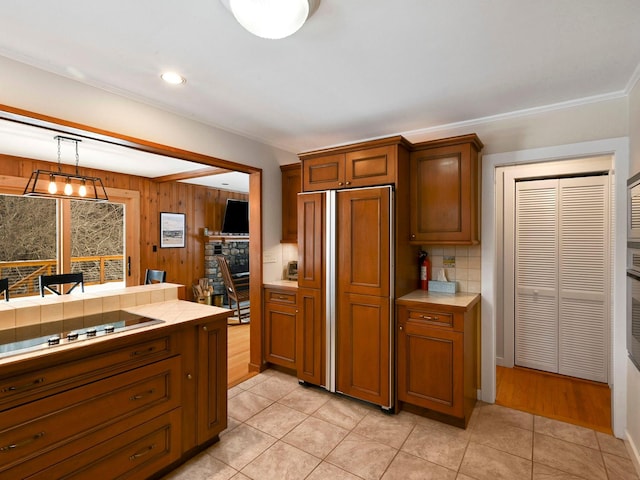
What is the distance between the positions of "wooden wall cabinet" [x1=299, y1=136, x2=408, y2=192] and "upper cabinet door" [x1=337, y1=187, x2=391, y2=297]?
0.11 meters

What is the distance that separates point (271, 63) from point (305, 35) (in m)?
0.37

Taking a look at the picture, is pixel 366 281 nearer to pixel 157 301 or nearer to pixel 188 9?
pixel 157 301

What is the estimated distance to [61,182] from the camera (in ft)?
14.3

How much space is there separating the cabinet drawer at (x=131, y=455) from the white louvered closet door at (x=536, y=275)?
3330 millimetres

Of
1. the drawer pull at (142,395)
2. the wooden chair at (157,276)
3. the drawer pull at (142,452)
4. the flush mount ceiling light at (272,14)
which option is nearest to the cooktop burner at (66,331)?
the drawer pull at (142,395)

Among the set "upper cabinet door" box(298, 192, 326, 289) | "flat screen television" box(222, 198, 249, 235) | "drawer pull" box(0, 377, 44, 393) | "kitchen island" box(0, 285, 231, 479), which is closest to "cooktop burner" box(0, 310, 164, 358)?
"kitchen island" box(0, 285, 231, 479)

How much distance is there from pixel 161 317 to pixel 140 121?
4.80 ft

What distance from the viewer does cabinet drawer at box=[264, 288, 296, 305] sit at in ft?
10.8

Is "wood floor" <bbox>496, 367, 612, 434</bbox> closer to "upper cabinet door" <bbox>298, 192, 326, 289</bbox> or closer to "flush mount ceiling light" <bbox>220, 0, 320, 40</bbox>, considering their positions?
"upper cabinet door" <bbox>298, 192, 326, 289</bbox>

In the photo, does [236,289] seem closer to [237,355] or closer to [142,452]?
[237,355]

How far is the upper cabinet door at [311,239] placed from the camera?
2.96 m

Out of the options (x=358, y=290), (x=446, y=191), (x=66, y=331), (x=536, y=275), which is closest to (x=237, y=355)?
(x=358, y=290)

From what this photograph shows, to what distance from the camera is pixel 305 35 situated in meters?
1.72

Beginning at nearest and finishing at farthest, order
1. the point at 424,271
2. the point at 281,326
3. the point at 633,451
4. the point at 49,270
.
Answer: the point at 633,451
the point at 424,271
the point at 281,326
the point at 49,270
